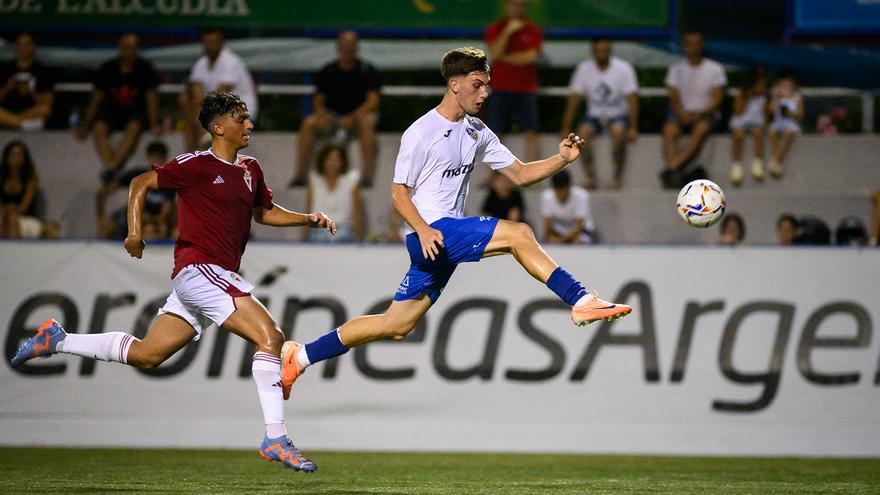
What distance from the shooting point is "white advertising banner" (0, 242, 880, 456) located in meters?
12.1

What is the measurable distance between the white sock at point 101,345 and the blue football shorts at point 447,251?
192 cm

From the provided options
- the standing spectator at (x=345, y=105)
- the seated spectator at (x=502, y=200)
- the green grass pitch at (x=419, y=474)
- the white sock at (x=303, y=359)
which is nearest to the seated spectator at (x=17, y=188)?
the standing spectator at (x=345, y=105)

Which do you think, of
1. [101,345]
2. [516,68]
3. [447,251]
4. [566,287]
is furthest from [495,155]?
[516,68]

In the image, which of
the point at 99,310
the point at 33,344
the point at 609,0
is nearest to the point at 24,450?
the point at 99,310

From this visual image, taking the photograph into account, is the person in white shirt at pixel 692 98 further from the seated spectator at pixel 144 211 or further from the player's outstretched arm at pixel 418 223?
the player's outstretched arm at pixel 418 223

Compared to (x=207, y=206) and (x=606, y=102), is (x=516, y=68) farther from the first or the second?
(x=207, y=206)

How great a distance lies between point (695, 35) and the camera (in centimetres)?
1528

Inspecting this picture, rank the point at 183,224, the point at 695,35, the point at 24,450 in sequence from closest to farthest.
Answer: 1. the point at 183,224
2. the point at 24,450
3. the point at 695,35

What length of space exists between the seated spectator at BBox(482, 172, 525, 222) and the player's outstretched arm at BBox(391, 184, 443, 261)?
5845 millimetres

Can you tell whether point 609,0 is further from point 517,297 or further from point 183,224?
point 183,224

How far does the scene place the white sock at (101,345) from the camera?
8.65 meters

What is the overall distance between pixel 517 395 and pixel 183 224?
4.82 metres

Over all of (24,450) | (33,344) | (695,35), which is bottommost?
(24,450)

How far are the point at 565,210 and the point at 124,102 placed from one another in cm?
567
